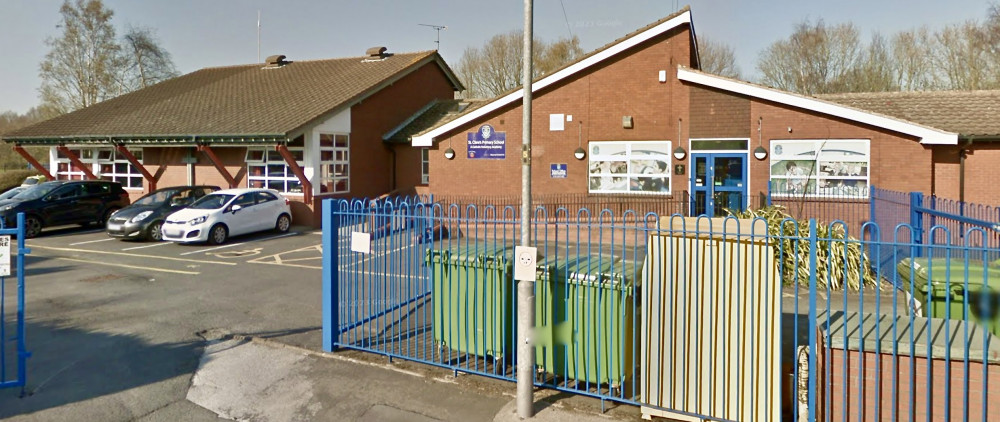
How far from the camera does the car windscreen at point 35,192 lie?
17.5 meters

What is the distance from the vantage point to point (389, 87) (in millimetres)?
23094

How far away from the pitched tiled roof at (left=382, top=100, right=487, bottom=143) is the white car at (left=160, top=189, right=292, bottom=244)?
576 cm

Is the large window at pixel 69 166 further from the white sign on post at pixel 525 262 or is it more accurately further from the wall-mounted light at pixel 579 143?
the white sign on post at pixel 525 262

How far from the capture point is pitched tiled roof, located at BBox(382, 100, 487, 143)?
74.3 feet

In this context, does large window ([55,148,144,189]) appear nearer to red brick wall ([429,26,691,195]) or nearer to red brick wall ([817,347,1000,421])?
red brick wall ([429,26,691,195])

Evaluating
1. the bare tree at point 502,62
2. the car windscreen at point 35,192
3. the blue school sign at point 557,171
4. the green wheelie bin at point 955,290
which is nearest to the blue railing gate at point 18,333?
the green wheelie bin at point 955,290

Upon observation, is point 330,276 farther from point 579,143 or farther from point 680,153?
point 579,143

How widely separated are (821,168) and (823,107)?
4.90ft

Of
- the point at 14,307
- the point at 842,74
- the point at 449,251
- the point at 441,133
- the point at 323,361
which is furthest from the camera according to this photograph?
the point at 842,74

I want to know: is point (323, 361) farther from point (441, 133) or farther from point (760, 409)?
point (441, 133)

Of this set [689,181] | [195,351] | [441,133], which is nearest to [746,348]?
[195,351]

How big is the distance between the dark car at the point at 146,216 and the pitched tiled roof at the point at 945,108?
1770cm

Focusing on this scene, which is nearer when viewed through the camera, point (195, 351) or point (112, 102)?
point (195, 351)

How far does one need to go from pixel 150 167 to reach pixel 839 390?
23687 millimetres
